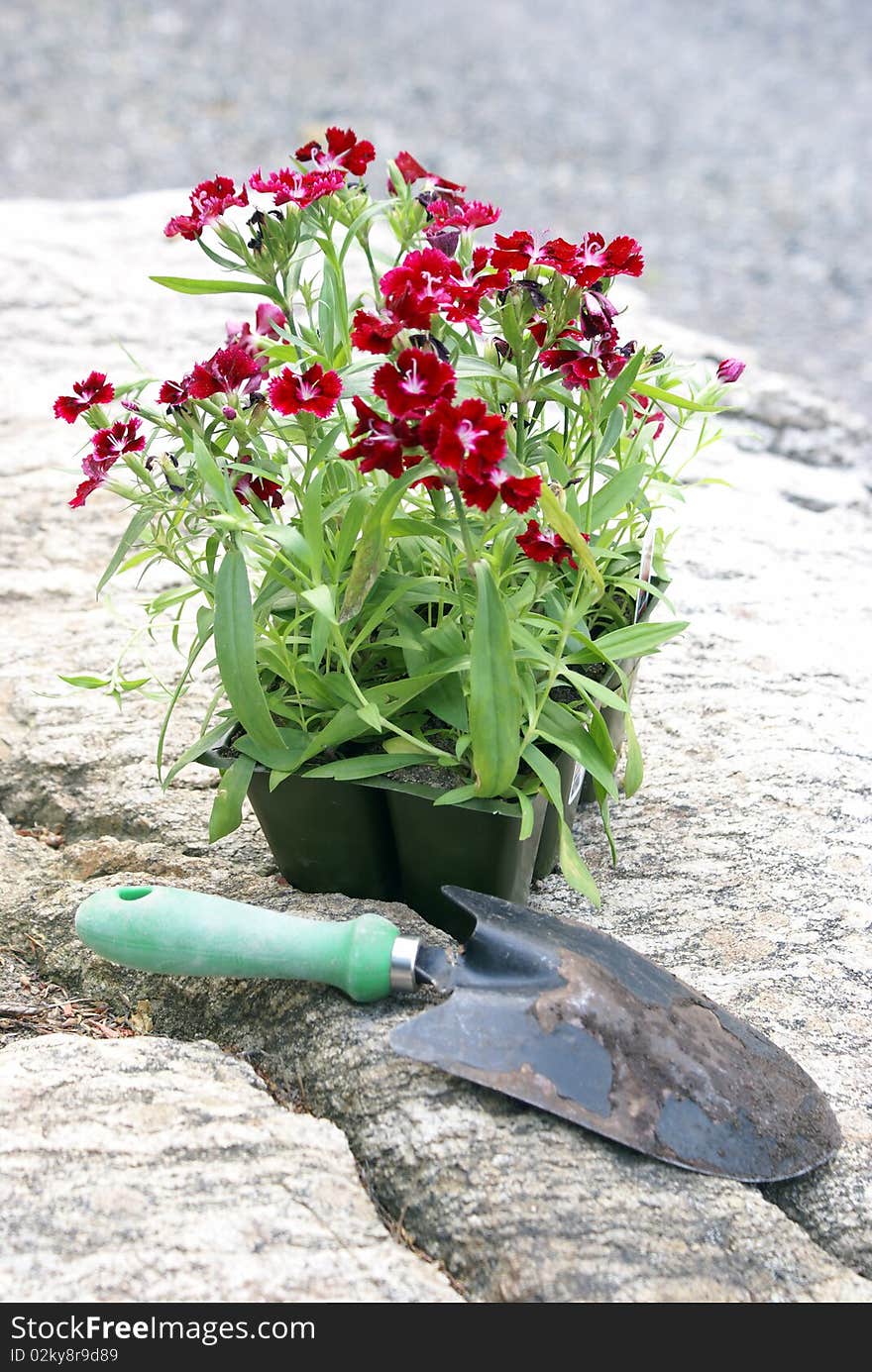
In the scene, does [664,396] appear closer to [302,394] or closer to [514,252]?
[514,252]

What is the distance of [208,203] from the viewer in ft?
4.19

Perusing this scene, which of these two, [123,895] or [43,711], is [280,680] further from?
[43,711]

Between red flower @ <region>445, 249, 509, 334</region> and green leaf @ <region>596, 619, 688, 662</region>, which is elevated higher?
red flower @ <region>445, 249, 509, 334</region>

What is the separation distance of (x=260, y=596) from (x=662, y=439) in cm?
161

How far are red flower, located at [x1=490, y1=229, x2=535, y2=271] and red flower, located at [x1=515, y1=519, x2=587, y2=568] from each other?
0.82 ft

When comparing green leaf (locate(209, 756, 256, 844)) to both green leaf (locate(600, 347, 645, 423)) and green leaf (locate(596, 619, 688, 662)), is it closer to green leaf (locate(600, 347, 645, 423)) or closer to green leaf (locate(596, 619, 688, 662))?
green leaf (locate(596, 619, 688, 662))

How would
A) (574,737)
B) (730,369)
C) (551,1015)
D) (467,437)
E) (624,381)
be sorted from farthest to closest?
1. (730,369)
2. (574,737)
3. (624,381)
4. (551,1015)
5. (467,437)

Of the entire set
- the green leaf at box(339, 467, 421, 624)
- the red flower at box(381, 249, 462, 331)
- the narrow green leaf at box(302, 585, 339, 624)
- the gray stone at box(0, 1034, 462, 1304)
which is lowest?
the gray stone at box(0, 1034, 462, 1304)

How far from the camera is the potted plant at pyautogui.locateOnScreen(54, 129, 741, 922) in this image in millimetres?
1190

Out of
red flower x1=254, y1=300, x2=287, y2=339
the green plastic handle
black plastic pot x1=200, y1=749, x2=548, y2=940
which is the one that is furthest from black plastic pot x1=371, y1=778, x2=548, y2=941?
red flower x1=254, y1=300, x2=287, y2=339

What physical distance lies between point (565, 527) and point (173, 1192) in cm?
71

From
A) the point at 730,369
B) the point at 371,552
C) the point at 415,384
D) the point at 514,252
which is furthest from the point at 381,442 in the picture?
the point at 730,369

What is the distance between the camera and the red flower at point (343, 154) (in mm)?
1378
